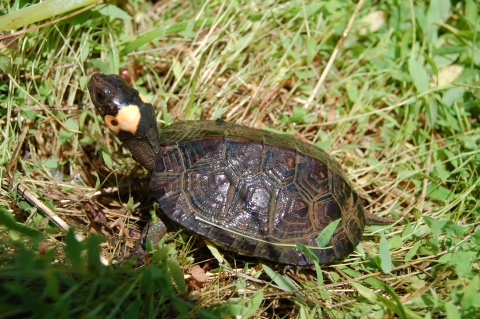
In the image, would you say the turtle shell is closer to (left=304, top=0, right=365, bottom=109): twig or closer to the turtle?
the turtle

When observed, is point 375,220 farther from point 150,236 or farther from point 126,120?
point 126,120

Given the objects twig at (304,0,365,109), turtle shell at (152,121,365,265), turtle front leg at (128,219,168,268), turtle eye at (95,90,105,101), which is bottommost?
turtle front leg at (128,219,168,268)

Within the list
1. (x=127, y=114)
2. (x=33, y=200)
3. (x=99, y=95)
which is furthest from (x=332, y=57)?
(x=33, y=200)

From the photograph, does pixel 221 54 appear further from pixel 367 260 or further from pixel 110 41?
pixel 367 260

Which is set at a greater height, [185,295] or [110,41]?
[110,41]

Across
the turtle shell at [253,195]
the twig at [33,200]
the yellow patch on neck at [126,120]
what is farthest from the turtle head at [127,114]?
the twig at [33,200]

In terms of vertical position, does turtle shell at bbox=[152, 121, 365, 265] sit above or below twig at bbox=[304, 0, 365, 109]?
below

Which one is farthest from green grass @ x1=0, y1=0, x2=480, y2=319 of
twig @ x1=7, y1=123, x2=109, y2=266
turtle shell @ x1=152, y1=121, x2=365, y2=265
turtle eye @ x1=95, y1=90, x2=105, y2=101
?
turtle eye @ x1=95, y1=90, x2=105, y2=101

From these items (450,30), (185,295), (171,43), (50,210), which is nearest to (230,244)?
(185,295)
